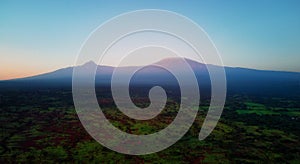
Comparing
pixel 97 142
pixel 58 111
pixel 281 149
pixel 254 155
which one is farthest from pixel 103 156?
pixel 58 111

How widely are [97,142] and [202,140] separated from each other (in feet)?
58.5

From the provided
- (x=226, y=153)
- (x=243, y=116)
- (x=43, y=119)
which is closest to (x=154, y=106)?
(x=243, y=116)

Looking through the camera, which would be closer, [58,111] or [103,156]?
[103,156]

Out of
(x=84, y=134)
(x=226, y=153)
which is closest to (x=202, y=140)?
(x=226, y=153)

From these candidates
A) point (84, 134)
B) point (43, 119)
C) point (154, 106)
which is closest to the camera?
point (84, 134)

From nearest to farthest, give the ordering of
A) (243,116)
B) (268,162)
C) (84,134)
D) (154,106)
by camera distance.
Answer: (268,162), (84,134), (243,116), (154,106)

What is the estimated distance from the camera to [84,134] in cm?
5088

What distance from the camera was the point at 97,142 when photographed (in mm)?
46312

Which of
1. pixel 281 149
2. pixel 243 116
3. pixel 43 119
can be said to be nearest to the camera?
pixel 281 149

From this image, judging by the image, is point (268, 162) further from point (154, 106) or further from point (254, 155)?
point (154, 106)

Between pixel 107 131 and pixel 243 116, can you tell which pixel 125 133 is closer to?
pixel 107 131

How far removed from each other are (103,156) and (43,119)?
31177 mm

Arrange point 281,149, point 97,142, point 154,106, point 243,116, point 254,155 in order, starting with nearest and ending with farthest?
point 254,155
point 281,149
point 97,142
point 243,116
point 154,106

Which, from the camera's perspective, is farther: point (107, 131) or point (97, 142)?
point (107, 131)
